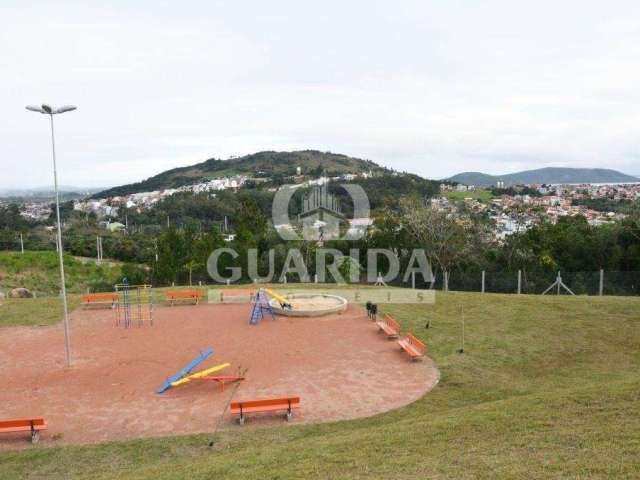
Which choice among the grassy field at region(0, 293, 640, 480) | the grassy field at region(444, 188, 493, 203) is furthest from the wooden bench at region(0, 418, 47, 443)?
the grassy field at region(444, 188, 493, 203)

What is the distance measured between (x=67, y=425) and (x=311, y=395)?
5.00 metres

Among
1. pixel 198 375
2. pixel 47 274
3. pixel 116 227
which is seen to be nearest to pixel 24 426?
pixel 198 375

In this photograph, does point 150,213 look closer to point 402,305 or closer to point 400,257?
point 400,257

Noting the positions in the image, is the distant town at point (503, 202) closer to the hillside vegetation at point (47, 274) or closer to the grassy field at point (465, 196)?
the grassy field at point (465, 196)

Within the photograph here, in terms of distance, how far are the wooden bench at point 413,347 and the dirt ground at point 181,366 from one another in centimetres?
26

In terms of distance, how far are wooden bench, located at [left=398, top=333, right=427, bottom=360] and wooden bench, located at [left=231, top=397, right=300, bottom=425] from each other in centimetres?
443

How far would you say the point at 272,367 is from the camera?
12672 millimetres

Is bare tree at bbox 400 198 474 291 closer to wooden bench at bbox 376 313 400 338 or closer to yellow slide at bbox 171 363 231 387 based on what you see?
wooden bench at bbox 376 313 400 338

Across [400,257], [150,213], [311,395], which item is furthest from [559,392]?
[150,213]

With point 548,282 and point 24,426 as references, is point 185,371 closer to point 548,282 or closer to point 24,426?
point 24,426

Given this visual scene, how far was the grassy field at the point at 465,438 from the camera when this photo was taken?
237 inches

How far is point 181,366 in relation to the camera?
42.7 feet

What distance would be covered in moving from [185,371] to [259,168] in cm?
12907

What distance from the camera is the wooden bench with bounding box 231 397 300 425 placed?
9.47 m
